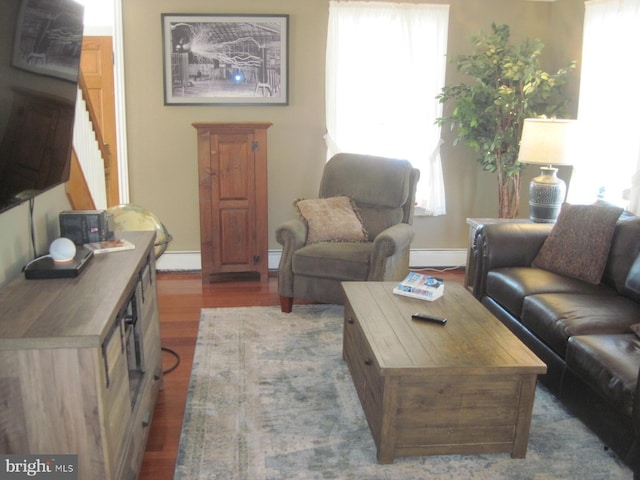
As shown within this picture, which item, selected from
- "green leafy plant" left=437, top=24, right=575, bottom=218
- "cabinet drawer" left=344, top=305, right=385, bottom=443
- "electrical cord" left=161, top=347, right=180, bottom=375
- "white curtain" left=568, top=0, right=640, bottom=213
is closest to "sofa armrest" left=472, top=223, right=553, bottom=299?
"white curtain" left=568, top=0, right=640, bottom=213

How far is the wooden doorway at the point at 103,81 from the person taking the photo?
477cm

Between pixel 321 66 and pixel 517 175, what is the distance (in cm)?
169

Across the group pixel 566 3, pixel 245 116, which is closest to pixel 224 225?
pixel 245 116

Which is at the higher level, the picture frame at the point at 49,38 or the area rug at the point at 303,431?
the picture frame at the point at 49,38

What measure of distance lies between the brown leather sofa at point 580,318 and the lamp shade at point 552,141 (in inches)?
17.3

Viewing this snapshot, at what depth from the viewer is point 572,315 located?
2676 mm

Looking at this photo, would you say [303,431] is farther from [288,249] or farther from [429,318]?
[288,249]

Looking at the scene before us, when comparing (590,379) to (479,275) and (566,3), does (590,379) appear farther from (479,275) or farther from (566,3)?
(566,3)

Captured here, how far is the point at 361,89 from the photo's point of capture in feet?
14.9

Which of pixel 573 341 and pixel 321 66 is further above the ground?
pixel 321 66

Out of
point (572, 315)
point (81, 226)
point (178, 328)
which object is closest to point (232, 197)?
point (178, 328)

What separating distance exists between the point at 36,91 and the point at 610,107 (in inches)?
131

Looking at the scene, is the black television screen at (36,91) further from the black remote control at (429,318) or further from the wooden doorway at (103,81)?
the wooden doorway at (103,81)

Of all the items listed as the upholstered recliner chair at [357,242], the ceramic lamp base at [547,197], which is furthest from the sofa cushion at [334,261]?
the ceramic lamp base at [547,197]
